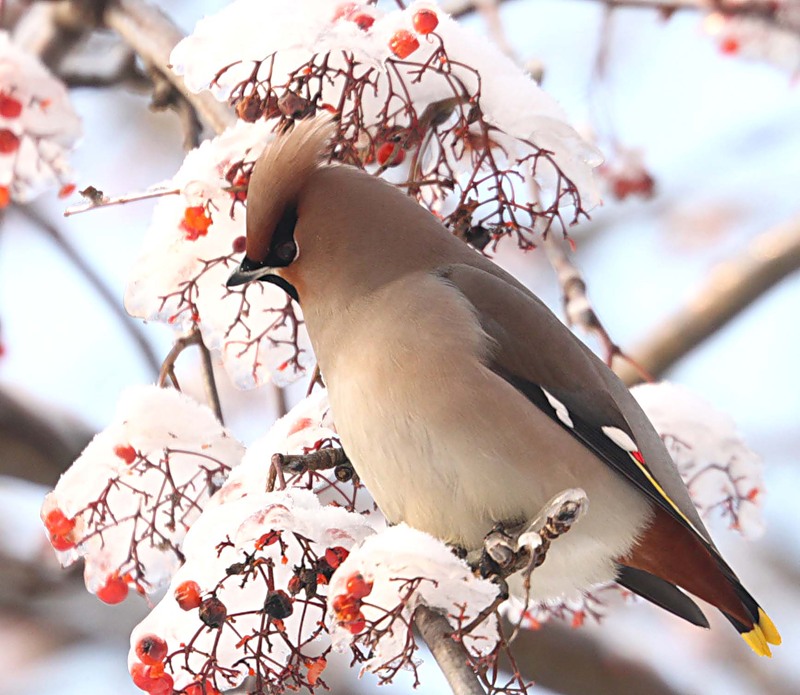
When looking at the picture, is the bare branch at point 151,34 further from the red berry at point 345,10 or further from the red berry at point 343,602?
the red berry at point 343,602

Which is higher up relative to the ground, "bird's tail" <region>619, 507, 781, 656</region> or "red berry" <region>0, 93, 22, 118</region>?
"red berry" <region>0, 93, 22, 118</region>

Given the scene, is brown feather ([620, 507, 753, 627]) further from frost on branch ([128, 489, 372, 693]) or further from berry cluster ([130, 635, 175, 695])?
berry cluster ([130, 635, 175, 695])

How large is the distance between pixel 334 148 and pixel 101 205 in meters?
0.46

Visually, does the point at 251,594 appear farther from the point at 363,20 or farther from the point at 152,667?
the point at 363,20

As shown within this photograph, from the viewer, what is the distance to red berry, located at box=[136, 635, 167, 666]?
1.89 m

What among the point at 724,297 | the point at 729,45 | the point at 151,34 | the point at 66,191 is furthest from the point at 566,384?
the point at 729,45

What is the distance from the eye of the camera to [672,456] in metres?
2.75

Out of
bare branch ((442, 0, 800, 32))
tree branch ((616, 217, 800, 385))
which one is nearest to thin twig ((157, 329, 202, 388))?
bare branch ((442, 0, 800, 32))

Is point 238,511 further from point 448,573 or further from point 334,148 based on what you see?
point 334,148

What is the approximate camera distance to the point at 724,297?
3.83 metres

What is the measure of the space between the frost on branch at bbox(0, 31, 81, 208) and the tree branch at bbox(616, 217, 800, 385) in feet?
5.87

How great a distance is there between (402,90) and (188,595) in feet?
3.29

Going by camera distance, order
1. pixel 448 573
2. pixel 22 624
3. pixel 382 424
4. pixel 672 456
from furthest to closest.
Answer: pixel 22 624, pixel 672 456, pixel 382 424, pixel 448 573

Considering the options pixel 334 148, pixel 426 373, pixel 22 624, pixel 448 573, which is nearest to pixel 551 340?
pixel 426 373
